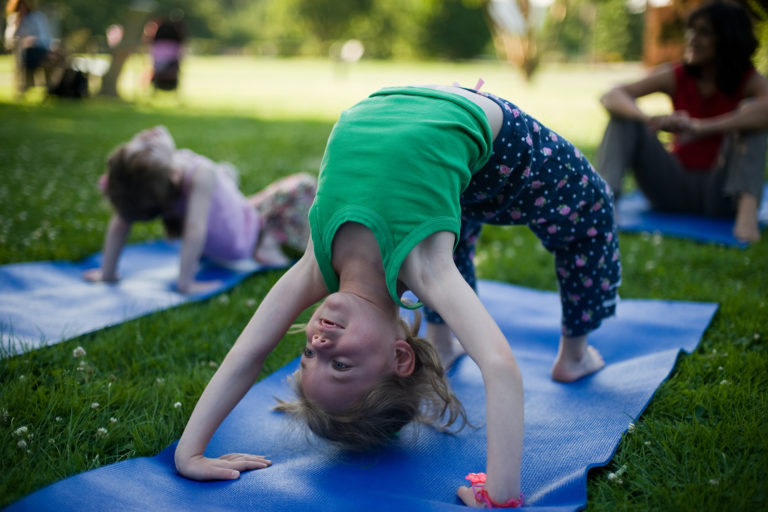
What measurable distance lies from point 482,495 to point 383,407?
414 mm

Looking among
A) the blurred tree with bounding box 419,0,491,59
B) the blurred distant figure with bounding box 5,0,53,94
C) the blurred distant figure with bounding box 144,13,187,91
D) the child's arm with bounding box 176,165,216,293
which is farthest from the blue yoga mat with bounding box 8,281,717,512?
the blurred tree with bounding box 419,0,491,59

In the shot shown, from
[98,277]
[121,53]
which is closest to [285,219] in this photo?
[98,277]

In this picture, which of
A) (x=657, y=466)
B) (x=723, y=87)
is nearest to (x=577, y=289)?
(x=657, y=466)

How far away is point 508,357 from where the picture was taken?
1.93 metres

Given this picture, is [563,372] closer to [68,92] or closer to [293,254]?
[293,254]

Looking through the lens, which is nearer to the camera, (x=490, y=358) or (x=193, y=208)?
(x=490, y=358)

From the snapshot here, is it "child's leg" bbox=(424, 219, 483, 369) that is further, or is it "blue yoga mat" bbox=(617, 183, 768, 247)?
"blue yoga mat" bbox=(617, 183, 768, 247)

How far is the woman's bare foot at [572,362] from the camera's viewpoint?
10.0 ft

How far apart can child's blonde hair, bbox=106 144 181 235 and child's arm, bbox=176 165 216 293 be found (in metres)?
0.18

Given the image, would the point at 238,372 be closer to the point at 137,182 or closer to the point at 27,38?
the point at 137,182

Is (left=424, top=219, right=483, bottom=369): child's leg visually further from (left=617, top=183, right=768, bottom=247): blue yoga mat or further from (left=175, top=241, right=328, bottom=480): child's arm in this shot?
(left=617, top=183, right=768, bottom=247): blue yoga mat

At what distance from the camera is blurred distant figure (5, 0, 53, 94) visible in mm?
10757

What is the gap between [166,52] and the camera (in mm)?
15828

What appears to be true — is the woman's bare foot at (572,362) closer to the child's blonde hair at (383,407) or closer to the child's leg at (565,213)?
the child's leg at (565,213)
